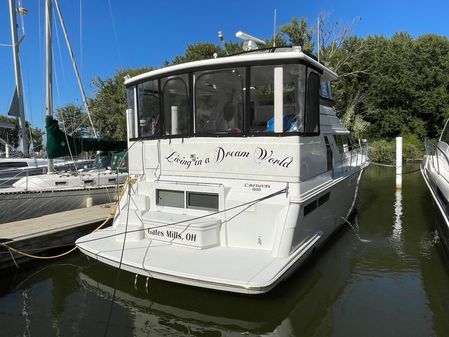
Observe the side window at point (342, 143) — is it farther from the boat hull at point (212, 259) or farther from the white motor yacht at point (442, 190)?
the boat hull at point (212, 259)

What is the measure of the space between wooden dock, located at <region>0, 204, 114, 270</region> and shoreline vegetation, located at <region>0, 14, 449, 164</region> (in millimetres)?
→ 25308

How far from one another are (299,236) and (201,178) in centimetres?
173

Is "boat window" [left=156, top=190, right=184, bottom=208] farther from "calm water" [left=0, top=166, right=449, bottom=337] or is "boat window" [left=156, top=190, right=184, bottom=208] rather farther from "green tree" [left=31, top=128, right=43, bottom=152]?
"green tree" [left=31, top=128, right=43, bottom=152]

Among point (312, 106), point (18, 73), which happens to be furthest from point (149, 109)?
point (18, 73)

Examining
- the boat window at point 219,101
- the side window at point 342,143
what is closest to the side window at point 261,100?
the boat window at point 219,101

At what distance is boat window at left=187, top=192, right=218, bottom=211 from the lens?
5.96 metres

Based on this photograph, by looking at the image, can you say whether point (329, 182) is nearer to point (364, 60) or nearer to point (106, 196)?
point (106, 196)

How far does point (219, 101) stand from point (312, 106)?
4.64 feet

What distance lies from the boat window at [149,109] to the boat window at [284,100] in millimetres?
1696

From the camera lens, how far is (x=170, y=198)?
20.9 feet

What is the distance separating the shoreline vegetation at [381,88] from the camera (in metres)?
33.0

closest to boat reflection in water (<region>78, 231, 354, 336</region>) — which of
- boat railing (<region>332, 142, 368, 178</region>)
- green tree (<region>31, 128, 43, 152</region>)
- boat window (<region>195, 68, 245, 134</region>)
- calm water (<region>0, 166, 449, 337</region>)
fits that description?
calm water (<region>0, 166, 449, 337</region>)

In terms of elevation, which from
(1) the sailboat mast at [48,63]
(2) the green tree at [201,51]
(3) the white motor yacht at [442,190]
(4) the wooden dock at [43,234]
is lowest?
(4) the wooden dock at [43,234]

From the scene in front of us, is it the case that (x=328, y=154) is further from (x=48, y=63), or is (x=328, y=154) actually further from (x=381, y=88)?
(x=381, y=88)
